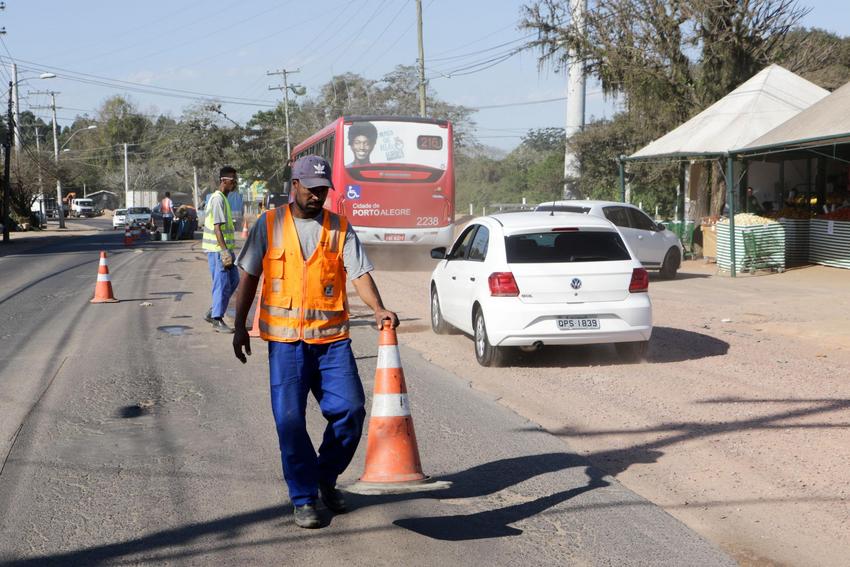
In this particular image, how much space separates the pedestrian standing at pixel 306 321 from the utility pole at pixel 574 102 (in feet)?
95.9

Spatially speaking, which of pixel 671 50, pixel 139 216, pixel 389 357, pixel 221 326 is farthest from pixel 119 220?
pixel 389 357

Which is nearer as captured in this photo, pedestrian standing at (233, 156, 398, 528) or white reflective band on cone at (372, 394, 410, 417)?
pedestrian standing at (233, 156, 398, 528)

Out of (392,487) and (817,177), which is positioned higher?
(817,177)

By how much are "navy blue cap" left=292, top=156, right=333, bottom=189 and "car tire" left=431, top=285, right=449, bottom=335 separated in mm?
7827

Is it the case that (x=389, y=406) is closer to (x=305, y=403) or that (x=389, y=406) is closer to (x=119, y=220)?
(x=305, y=403)

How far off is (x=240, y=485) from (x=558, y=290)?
16.7ft

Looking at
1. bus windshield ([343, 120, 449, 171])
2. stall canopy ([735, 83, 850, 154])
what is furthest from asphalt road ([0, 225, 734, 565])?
bus windshield ([343, 120, 449, 171])

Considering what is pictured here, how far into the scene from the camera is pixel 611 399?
9.09m

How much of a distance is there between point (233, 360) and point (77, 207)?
101466mm

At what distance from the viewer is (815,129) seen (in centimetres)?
2056

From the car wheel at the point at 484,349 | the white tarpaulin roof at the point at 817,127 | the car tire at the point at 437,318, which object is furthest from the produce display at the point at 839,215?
the car wheel at the point at 484,349

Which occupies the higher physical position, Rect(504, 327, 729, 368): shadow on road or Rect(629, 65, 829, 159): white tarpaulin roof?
Rect(629, 65, 829, 159): white tarpaulin roof

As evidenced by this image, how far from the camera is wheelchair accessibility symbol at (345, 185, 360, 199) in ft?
78.3

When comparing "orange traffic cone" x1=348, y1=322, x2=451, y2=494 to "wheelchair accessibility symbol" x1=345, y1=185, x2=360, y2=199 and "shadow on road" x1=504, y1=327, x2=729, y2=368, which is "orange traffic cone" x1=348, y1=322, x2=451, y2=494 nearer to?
"shadow on road" x1=504, y1=327, x2=729, y2=368
